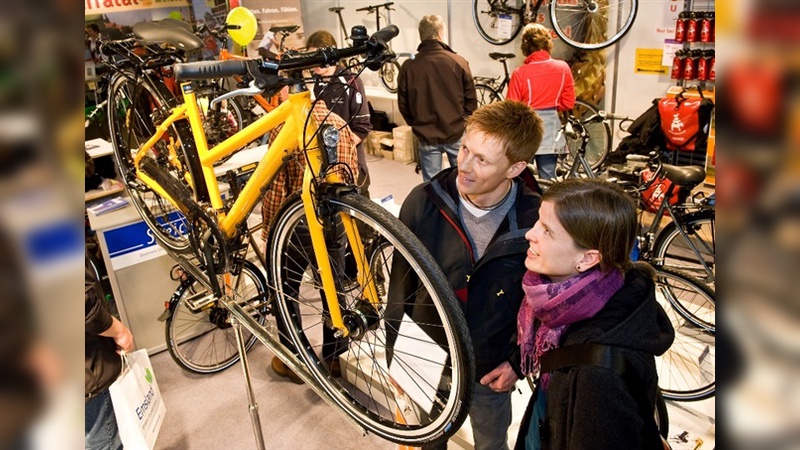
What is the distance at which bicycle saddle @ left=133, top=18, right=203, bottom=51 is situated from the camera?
7.12ft

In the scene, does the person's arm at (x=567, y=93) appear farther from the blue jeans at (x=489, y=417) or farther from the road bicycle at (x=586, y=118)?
the blue jeans at (x=489, y=417)

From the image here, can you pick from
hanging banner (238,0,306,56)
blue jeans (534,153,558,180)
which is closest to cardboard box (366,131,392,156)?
hanging banner (238,0,306,56)

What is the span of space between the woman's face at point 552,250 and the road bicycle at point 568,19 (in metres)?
4.67

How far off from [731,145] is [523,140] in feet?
4.85

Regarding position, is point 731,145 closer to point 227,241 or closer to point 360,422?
point 360,422

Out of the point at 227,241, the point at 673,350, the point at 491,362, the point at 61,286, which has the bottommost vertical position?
the point at 673,350

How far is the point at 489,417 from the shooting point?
1909mm

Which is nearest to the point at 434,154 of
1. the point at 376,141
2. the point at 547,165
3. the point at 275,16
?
the point at 547,165

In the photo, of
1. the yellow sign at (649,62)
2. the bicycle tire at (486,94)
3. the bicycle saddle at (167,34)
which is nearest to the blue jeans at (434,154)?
the bicycle tire at (486,94)

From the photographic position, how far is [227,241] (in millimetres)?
2049

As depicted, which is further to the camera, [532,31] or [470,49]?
[470,49]

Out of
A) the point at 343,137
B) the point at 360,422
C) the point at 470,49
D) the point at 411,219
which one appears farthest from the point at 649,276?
the point at 470,49

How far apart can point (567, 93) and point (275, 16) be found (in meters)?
4.77

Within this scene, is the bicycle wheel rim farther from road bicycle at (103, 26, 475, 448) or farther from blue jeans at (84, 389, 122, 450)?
blue jeans at (84, 389, 122, 450)
